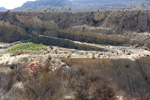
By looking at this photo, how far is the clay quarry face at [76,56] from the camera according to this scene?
10755mm

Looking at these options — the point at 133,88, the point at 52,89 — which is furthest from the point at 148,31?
the point at 52,89

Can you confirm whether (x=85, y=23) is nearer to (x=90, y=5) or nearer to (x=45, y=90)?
(x=45, y=90)

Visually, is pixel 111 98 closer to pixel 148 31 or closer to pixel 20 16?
pixel 148 31

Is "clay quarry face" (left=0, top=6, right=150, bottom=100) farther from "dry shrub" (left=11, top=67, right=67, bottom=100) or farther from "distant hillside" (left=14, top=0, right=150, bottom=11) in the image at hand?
"distant hillside" (left=14, top=0, right=150, bottom=11)

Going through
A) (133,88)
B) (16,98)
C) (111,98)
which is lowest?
(133,88)

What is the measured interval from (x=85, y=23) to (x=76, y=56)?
1705 centimetres

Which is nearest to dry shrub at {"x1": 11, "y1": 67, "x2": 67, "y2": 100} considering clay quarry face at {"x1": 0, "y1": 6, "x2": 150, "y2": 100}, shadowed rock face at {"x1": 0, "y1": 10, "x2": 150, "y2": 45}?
clay quarry face at {"x1": 0, "y1": 6, "x2": 150, "y2": 100}

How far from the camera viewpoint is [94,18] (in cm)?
3488

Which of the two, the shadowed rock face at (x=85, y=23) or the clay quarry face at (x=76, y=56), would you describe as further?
the shadowed rock face at (x=85, y=23)

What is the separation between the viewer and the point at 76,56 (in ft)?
63.3

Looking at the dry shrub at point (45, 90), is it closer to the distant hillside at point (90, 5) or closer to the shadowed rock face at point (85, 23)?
the shadowed rock face at point (85, 23)

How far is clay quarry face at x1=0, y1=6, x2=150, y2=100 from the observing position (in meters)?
10.8

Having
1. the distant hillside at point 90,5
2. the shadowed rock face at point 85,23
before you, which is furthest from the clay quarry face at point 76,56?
the distant hillside at point 90,5

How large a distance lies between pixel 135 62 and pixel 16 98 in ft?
45.4
